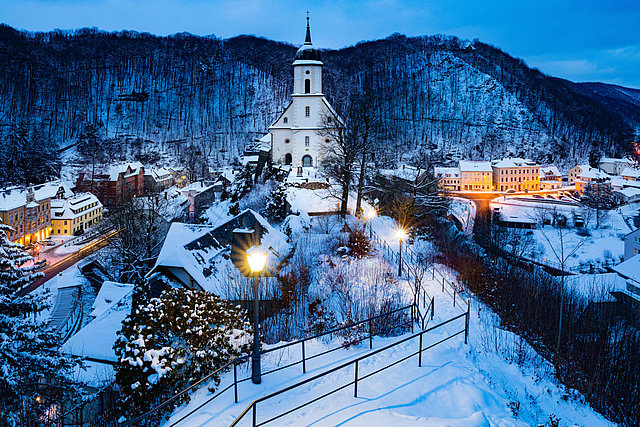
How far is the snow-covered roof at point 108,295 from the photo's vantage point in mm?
19234

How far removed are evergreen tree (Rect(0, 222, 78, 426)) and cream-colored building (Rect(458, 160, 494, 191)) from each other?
6797 centimetres

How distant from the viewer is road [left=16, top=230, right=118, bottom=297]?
3168cm

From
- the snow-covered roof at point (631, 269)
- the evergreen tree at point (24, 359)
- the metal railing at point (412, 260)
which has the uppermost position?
the metal railing at point (412, 260)

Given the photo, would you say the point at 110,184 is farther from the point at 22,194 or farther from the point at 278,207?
the point at 278,207

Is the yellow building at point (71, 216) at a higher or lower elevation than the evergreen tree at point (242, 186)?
lower

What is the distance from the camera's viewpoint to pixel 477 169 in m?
72.8

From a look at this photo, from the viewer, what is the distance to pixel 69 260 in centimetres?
3719

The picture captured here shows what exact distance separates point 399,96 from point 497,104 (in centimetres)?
2785

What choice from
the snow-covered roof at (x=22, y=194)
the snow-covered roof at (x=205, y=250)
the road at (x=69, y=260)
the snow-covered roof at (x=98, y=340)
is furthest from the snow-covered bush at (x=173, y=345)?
the snow-covered roof at (x=22, y=194)

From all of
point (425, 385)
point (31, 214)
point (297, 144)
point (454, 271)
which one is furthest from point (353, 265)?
point (31, 214)

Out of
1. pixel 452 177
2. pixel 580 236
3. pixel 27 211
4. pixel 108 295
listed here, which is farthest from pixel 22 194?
pixel 452 177

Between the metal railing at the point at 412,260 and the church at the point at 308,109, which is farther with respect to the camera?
the church at the point at 308,109

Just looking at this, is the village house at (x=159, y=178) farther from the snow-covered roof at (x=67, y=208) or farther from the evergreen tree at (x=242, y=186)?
the evergreen tree at (x=242, y=186)

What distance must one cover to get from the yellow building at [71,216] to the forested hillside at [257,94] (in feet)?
164
